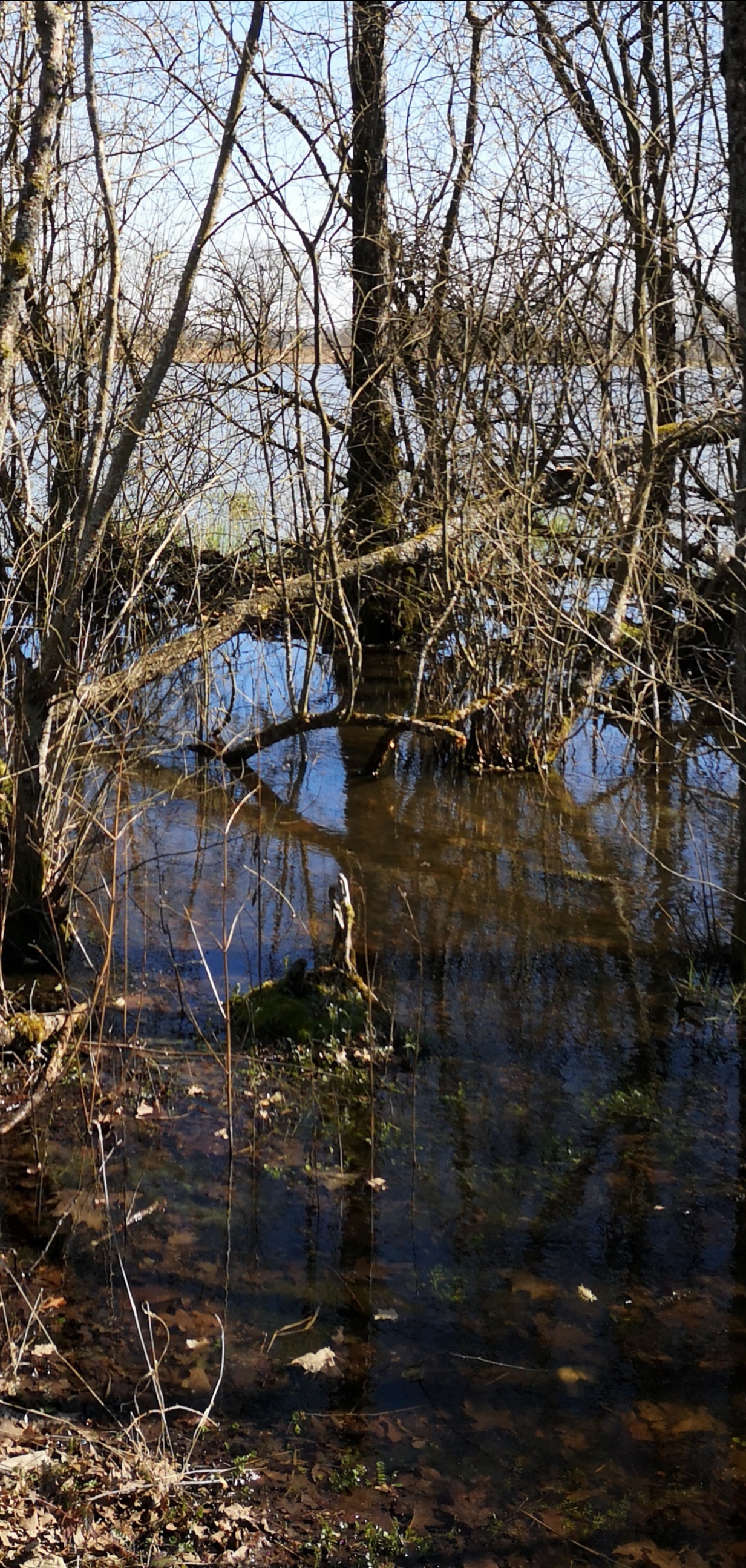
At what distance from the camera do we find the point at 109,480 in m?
4.88

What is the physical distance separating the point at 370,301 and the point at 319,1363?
927cm

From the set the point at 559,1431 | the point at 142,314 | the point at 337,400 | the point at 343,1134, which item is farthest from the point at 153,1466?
the point at 337,400

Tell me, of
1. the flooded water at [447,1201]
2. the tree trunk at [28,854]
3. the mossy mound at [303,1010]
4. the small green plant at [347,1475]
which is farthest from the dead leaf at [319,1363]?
the tree trunk at [28,854]

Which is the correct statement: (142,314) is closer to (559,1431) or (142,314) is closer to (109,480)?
(109,480)

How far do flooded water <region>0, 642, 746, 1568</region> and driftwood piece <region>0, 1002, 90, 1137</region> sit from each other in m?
0.12

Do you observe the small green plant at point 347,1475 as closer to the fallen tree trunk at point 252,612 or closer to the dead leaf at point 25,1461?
the dead leaf at point 25,1461

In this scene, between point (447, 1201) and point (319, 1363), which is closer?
point (319, 1363)

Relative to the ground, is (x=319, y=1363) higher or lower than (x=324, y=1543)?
higher

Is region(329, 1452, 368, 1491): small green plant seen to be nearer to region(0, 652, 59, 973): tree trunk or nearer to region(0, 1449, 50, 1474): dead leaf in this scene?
region(0, 1449, 50, 1474): dead leaf

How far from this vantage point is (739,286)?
217 inches

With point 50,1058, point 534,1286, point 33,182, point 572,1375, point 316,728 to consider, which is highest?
point 33,182

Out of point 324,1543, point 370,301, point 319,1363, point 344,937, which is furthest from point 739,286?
point 370,301

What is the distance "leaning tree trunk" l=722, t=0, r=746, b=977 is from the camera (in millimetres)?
5191

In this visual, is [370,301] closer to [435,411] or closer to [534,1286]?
[435,411]
